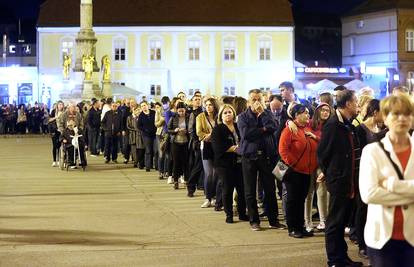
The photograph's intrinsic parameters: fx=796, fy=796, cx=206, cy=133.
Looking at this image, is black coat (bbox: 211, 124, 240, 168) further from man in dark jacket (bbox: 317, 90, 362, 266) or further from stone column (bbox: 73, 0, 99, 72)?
stone column (bbox: 73, 0, 99, 72)

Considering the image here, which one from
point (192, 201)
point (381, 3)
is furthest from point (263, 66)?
point (192, 201)

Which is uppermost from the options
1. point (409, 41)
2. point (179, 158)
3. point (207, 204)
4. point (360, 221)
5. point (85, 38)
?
point (409, 41)

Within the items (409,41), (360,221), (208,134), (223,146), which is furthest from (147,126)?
(409,41)

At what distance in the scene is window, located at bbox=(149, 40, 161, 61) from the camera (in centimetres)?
6371

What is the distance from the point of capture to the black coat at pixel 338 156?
8.73 meters

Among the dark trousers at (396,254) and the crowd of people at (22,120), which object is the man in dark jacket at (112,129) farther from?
the crowd of people at (22,120)

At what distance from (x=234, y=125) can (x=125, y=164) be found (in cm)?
1132

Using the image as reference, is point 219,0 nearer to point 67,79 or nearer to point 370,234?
point 67,79

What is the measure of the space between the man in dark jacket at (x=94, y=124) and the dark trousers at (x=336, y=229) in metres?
18.9

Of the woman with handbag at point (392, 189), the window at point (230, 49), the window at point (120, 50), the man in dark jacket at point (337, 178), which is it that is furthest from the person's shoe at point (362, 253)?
the window at point (120, 50)

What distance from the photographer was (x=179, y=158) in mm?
16484

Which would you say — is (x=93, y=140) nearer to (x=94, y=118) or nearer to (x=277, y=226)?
(x=94, y=118)

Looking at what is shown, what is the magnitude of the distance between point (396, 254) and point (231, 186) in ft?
22.5

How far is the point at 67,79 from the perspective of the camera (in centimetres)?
4419
